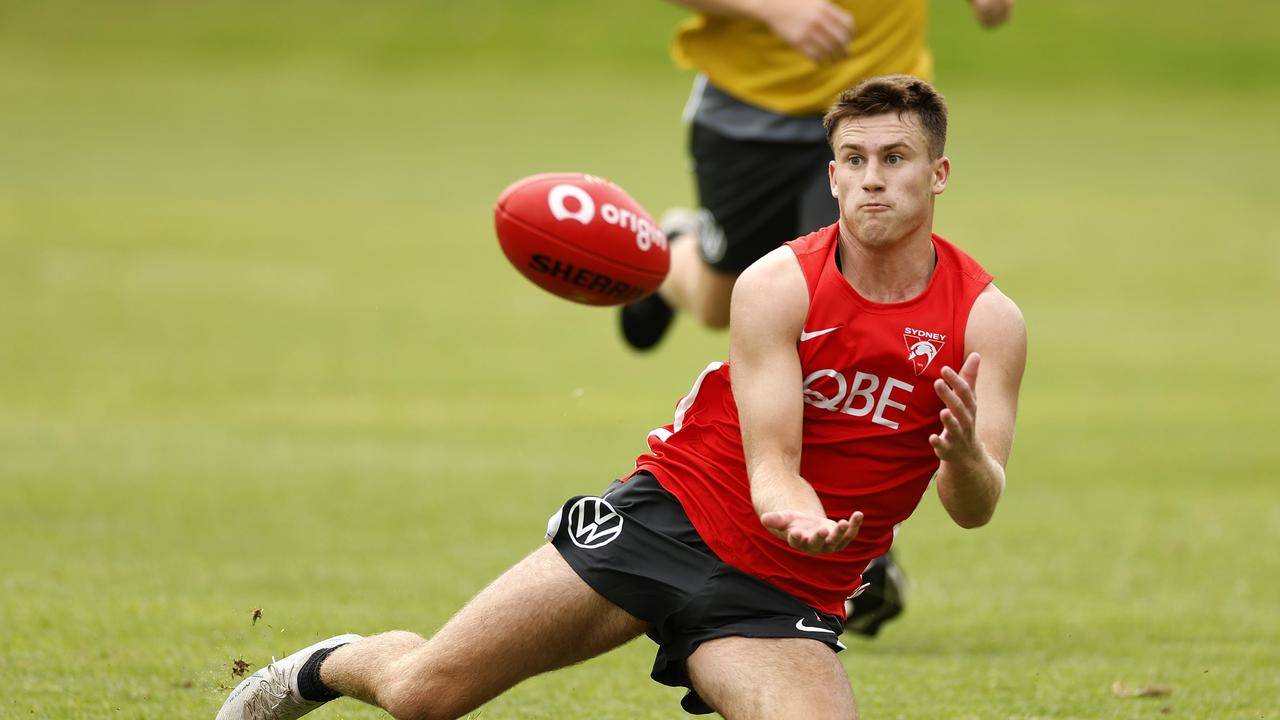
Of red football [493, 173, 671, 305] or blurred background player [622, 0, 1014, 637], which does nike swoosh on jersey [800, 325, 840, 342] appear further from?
blurred background player [622, 0, 1014, 637]

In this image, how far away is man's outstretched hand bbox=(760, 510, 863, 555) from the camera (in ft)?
12.4

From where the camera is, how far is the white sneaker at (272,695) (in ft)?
14.8

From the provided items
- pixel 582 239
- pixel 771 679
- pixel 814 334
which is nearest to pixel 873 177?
pixel 814 334

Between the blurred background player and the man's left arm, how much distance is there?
186 cm

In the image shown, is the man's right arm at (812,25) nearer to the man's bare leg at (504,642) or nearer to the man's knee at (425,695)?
the man's bare leg at (504,642)

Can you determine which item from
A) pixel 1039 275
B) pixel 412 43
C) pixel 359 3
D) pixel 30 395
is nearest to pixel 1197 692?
pixel 30 395

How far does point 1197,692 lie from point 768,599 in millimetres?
1966

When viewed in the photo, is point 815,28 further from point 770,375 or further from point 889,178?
point 770,375

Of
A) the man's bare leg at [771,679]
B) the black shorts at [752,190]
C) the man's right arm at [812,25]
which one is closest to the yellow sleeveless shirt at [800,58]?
the black shorts at [752,190]

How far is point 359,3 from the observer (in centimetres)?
4947

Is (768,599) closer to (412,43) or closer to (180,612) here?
(180,612)

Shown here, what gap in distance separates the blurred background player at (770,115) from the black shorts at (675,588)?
Answer: 1717 millimetres

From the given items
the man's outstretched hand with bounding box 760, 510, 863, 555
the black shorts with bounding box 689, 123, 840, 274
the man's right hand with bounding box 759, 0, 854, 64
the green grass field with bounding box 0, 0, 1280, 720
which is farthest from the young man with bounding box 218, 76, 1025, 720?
the black shorts with bounding box 689, 123, 840, 274

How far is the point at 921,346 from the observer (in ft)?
13.7
